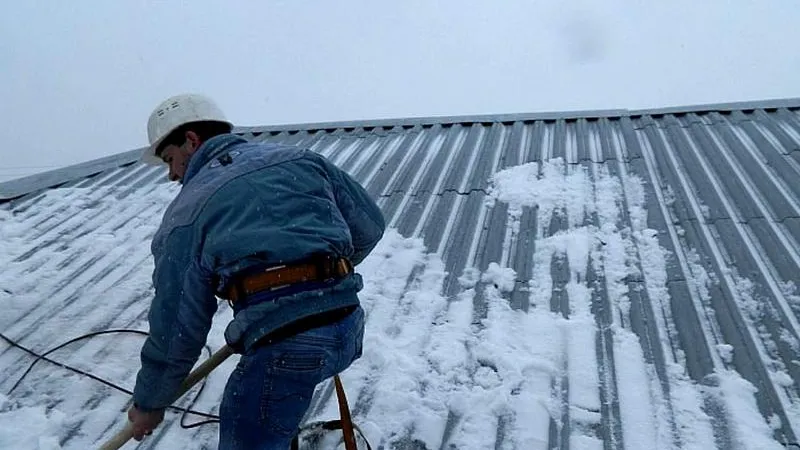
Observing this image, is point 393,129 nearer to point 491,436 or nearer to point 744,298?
point 744,298

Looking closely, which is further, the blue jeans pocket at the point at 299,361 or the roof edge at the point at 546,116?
the roof edge at the point at 546,116

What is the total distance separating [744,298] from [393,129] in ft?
15.8

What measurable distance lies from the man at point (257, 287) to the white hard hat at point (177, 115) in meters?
0.27

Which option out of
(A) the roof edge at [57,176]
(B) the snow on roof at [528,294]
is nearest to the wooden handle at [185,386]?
(B) the snow on roof at [528,294]

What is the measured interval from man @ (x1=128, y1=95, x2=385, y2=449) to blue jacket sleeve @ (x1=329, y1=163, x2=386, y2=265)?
18 cm

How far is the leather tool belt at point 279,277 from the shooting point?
2.24 meters

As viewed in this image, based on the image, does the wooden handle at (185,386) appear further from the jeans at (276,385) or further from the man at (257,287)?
the jeans at (276,385)

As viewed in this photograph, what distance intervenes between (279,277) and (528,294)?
83.2 inches

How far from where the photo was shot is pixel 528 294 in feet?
13.2

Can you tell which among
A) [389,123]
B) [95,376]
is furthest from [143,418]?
[389,123]

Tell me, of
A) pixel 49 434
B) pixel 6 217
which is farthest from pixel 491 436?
pixel 6 217

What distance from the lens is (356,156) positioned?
6.89 metres

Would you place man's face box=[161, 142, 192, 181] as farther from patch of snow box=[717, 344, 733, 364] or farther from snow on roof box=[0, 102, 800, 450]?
patch of snow box=[717, 344, 733, 364]

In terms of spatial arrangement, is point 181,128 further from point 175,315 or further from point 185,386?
point 185,386
